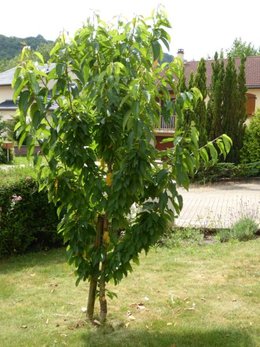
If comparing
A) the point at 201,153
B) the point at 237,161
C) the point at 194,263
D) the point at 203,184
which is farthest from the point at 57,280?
the point at 237,161

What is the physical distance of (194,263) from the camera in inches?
241

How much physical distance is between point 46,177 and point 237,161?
15126 millimetres

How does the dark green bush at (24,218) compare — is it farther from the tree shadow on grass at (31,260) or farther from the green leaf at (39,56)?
the green leaf at (39,56)

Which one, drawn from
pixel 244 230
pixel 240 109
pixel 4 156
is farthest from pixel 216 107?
pixel 4 156

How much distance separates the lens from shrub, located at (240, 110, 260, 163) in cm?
1738

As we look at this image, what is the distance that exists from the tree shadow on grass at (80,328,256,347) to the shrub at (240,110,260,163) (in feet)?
46.8

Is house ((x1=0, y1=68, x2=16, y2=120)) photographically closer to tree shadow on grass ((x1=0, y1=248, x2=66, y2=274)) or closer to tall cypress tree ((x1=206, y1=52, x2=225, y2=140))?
tall cypress tree ((x1=206, y1=52, x2=225, y2=140))

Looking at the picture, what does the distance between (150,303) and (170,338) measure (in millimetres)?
888

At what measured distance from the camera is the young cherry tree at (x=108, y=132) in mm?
3168

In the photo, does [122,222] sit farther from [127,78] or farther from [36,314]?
[36,314]

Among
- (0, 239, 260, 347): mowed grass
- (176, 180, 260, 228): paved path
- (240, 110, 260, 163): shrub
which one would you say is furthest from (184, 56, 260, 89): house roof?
(0, 239, 260, 347): mowed grass

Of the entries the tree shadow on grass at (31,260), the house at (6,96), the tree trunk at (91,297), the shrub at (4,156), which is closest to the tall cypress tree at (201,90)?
the tree shadow on grass at (31,260)

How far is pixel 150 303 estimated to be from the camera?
462cm

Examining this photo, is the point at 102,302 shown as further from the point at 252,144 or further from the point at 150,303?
the point at 252,144
